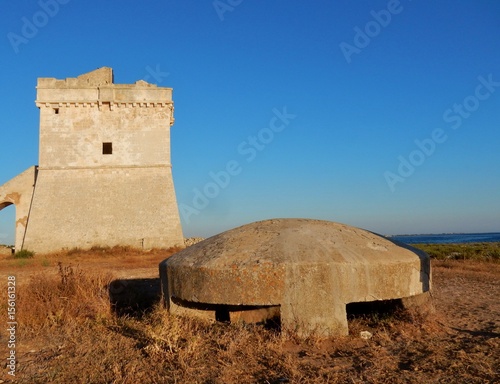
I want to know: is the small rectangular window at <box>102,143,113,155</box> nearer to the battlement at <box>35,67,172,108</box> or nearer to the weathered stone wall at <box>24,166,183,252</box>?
the weathered stone wall at <box>24,166,183,252</box>

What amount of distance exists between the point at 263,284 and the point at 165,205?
1458cm

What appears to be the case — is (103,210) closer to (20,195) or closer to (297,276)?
(20,195)

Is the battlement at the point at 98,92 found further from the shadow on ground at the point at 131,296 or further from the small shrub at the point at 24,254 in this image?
the shadow on ground at the point at 131,296

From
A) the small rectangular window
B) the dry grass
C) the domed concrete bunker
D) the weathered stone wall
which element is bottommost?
the dry grass

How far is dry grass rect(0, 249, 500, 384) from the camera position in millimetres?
3545

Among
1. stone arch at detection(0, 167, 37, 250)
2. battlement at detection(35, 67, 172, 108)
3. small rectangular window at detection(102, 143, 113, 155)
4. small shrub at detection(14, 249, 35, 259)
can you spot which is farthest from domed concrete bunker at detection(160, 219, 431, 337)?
stone arch at detection(0, 167, 37, 250)

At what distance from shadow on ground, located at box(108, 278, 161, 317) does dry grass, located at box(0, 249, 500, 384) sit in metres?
0.89

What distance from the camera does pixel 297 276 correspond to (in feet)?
15.1

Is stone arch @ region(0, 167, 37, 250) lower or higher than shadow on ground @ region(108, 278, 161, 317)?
higher

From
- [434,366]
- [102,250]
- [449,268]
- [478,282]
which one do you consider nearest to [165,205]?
[102,250]

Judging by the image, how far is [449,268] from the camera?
36.6 ft

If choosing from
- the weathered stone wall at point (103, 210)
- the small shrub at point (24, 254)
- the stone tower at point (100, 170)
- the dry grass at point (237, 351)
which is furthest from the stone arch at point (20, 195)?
the dry grass at point (237, 351)

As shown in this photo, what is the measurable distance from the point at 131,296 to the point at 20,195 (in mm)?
14086

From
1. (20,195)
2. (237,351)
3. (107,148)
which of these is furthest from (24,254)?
(237,351)
